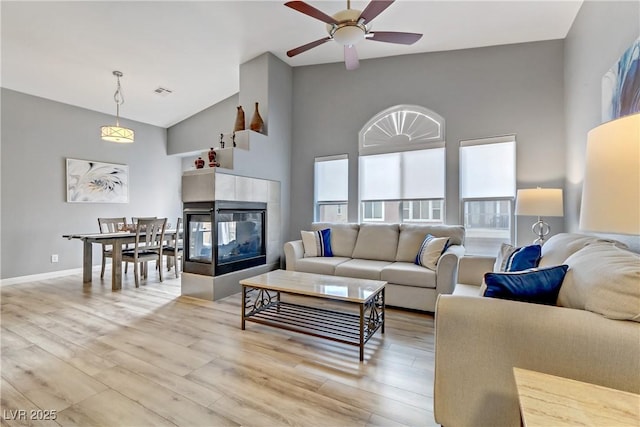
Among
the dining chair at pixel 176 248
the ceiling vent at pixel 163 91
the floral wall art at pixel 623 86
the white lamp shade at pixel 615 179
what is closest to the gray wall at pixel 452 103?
the floral wall art at pixel 623 86

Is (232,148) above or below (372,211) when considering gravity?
above

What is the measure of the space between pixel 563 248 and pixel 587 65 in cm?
204

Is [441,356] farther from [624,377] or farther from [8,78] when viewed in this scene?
[8,78]

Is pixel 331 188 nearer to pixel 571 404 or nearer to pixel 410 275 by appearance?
pixel 410 275

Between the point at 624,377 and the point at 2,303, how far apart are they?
18.6ft

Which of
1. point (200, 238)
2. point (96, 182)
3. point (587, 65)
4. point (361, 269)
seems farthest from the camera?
point (96, 182)

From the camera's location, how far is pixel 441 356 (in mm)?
1451

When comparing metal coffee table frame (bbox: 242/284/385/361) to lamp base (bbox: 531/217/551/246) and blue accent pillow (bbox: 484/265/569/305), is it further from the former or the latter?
lamp base (bbox: 531/217/551/246)

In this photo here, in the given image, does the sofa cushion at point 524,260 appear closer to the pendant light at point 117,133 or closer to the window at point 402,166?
the window at point 402,166

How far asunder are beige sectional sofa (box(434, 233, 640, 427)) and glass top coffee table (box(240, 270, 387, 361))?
0.95 metres

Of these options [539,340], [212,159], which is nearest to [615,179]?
[539,340]

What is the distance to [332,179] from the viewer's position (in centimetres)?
500

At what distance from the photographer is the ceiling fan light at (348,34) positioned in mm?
2424

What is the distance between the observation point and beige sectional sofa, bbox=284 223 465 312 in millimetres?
3252
